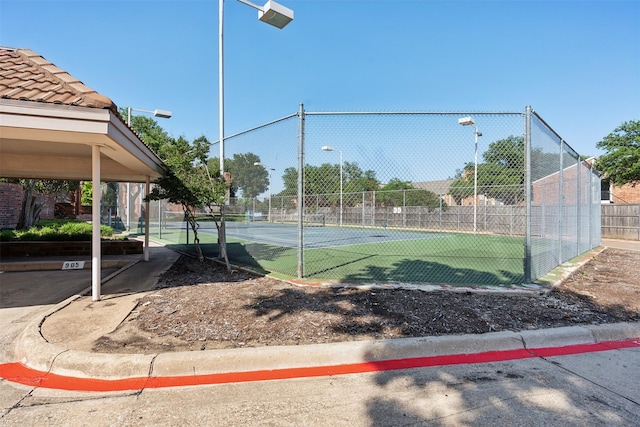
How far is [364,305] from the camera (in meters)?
5.07

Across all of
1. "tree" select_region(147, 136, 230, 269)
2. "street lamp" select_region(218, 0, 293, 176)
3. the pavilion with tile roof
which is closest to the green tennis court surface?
"tree" select_region(147, 136, 230, 269)

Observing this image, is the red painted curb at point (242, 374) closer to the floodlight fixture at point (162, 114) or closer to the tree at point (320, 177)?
the tree at point (320, 177)

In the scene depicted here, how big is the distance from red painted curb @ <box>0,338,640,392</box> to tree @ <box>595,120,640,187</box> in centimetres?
2549

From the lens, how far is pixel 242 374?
339cm

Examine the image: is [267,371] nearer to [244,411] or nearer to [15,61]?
[244,411]

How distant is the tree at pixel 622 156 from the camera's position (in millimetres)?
22431

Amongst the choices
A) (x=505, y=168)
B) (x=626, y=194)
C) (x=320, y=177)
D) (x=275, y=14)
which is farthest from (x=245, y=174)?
(x=626, y=194)

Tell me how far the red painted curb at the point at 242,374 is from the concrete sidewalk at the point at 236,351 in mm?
37

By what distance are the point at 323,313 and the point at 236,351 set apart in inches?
58.5

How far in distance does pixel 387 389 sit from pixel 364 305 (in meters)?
2.01

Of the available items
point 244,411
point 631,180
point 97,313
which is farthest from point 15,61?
point 631,180

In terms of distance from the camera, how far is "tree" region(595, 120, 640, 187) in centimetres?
2243

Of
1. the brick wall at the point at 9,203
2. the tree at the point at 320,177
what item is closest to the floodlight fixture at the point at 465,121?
the tree at the point at 320,177

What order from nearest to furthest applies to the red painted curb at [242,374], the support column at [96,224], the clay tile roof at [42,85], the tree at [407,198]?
the red painted curb at [242,374] → the clay tile roof at [42,85] → the support column at [96,224] → the tree at [407,198]
